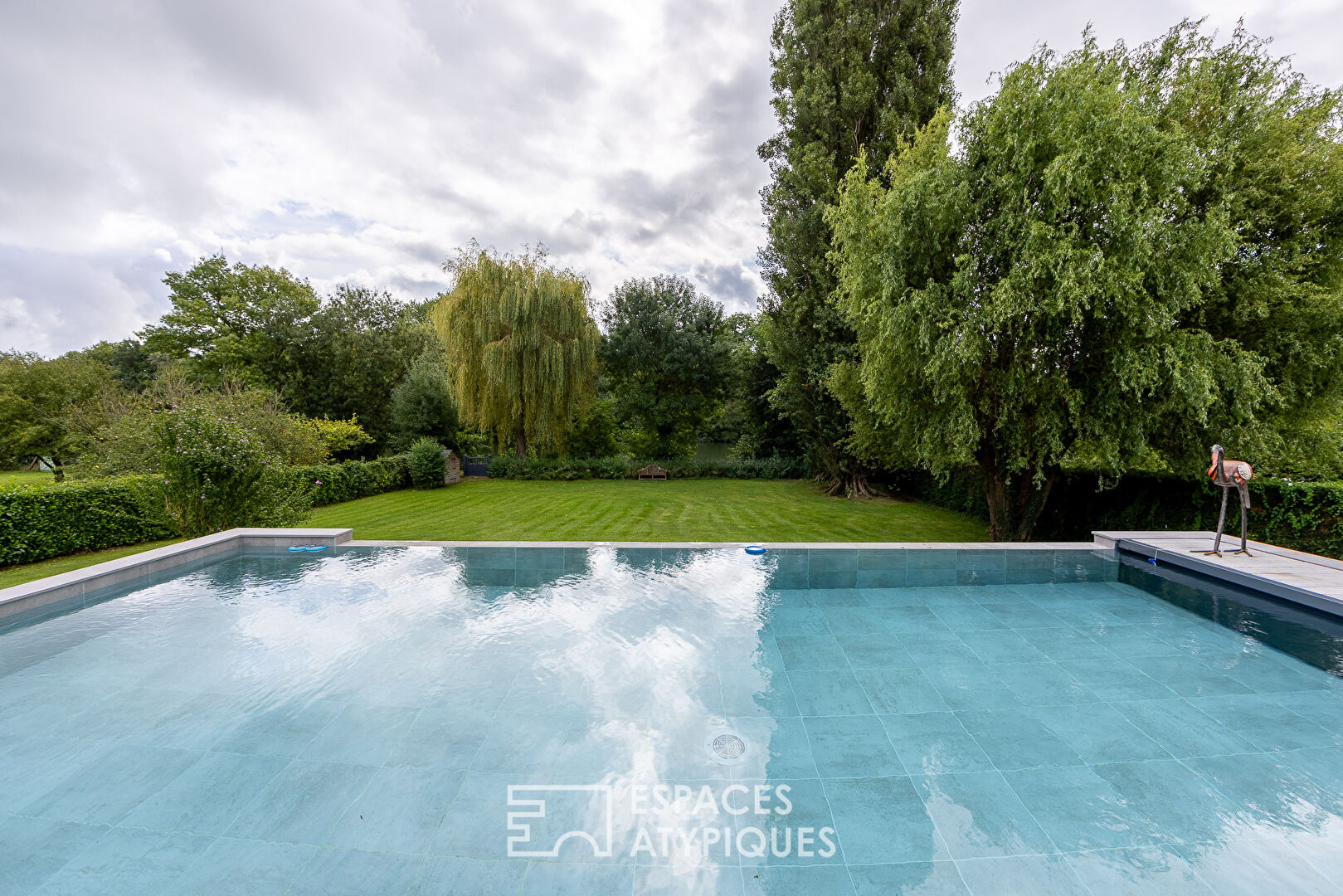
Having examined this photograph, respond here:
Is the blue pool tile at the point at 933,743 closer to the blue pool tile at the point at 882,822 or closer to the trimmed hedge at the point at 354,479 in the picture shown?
the blue pool tile at the point at 882,822

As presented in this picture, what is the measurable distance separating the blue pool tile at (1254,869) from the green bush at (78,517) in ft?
38.7

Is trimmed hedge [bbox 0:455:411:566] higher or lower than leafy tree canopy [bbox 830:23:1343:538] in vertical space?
lower

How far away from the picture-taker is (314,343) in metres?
21.0

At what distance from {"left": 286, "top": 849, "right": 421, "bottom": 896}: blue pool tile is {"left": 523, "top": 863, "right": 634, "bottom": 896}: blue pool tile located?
1.51 feet

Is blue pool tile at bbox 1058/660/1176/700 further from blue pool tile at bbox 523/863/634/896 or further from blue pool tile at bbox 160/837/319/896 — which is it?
blue pool tile at bbox 160/837/319/896

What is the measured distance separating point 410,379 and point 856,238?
55.3ft

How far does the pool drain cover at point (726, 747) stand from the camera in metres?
2.62

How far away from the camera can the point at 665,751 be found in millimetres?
2695

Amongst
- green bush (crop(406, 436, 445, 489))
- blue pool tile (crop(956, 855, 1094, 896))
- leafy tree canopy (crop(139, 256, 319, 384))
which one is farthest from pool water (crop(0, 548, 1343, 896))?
leafy tree canopy (crop(139, 256, 319, 384))

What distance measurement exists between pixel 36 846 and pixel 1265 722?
6.08 metres

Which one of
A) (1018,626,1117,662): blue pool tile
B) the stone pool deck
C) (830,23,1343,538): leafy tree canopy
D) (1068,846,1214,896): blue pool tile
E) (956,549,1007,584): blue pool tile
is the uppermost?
(830,23,1343,538): leafy tree canopy

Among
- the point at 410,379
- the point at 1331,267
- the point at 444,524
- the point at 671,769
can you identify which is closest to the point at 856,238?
the point at 1331,267

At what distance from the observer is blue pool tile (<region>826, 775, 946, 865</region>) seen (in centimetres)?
205

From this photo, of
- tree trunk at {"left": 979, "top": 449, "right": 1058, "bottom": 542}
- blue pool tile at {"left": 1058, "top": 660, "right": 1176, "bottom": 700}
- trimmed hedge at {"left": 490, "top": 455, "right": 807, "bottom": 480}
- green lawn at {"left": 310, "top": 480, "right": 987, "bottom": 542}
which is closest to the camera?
blue pool tile at {"left": 1058, "top": 660, "right": 1176, "bottom": 700}
